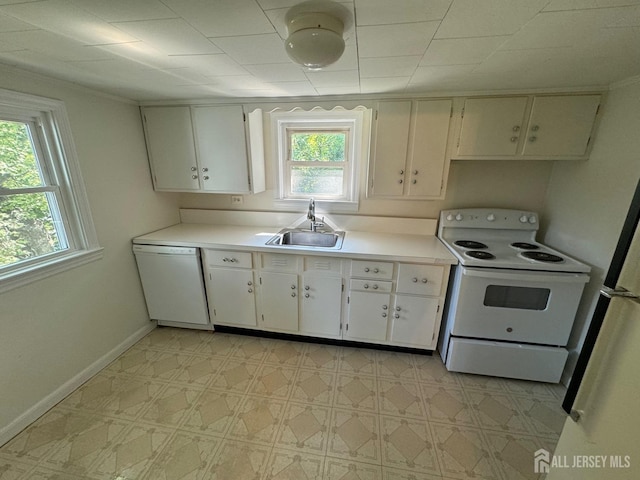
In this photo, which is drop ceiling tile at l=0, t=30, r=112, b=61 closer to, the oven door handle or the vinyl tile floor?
the vinyl tile floor

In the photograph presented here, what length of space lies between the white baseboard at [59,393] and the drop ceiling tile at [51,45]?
6.62 feet

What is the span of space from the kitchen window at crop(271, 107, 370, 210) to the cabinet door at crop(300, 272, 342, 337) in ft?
2.66

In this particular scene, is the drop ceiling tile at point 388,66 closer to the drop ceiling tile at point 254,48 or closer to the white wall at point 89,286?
the drop ceiling tile at point 254,48

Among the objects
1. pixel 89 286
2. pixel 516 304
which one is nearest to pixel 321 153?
pixel 516 304

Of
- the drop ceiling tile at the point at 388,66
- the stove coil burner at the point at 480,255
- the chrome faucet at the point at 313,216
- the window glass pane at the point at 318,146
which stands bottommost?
the stove coil burner at the point at 480,255

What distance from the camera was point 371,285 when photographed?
6.67ft

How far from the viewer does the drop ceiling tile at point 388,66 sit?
1298mm

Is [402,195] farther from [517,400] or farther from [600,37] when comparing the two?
[517,400]

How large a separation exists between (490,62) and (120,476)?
9.43ft

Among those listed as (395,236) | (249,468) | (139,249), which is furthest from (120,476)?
(395,236)

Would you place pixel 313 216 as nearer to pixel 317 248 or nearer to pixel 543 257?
pixel 317 248

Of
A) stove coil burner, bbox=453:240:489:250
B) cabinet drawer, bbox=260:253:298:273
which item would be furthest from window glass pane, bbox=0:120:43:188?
stove coil burner, bbox=453:240:489:250

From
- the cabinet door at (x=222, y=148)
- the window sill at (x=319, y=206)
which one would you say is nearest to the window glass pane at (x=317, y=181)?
the window sill at (x=319, y=206)

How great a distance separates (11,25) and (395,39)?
1.50 meters
